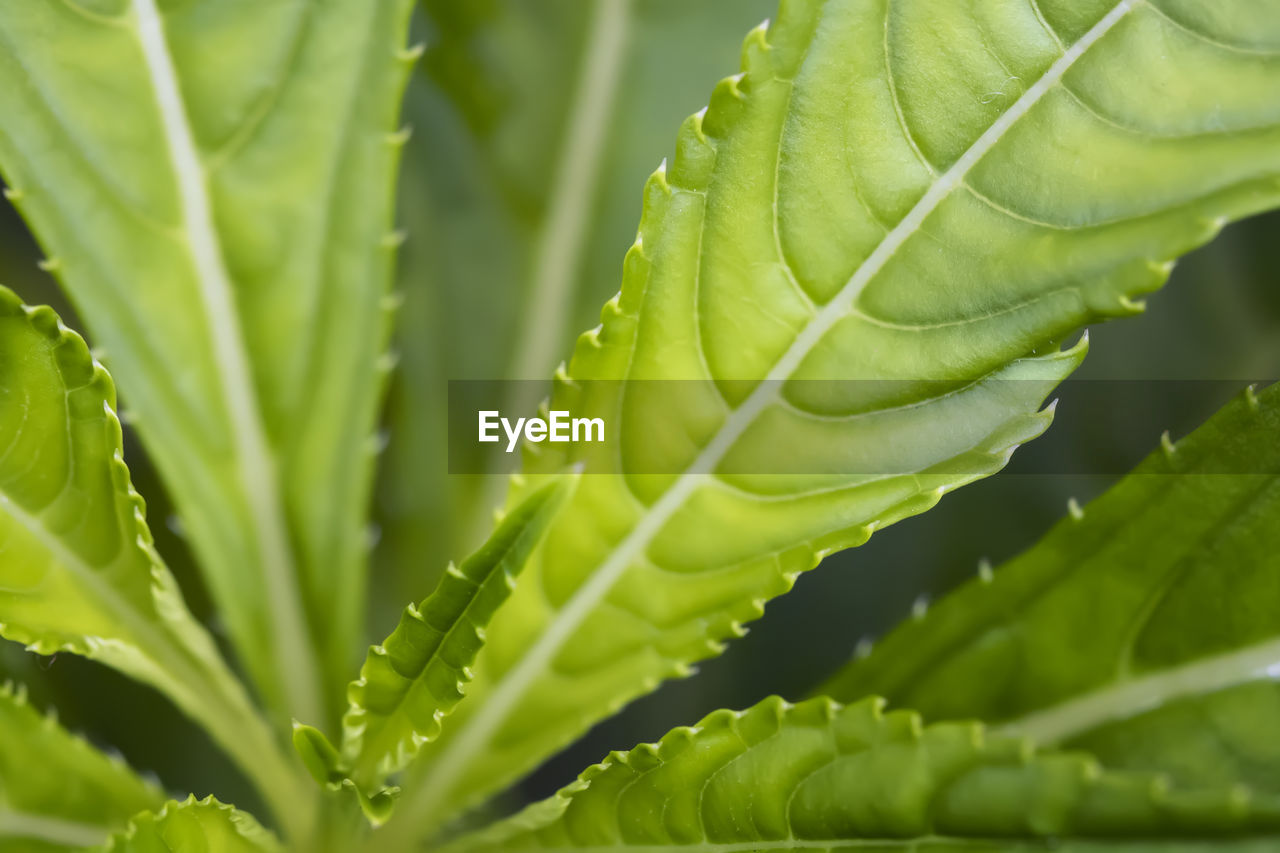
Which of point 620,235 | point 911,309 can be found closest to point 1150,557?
Result: point 911,309

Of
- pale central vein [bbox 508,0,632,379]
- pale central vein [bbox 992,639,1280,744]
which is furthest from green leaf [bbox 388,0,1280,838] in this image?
pale central vein [bbox 508,0,632,379]

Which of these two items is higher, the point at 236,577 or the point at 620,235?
the point at 620,235

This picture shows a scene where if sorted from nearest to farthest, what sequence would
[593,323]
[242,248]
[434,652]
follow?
[434,652] → [242,248] → [593,323]

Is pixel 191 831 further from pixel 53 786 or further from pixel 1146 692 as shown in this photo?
pixel 1146 692

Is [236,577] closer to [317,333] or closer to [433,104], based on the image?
[317,333]
